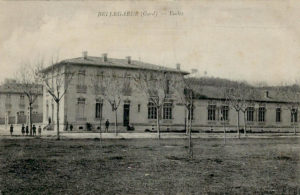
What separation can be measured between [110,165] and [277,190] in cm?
548

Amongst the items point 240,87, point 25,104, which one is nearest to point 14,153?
point 240,87

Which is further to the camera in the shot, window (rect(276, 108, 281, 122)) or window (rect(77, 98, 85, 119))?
window (rect(276, 108, 281, 122))

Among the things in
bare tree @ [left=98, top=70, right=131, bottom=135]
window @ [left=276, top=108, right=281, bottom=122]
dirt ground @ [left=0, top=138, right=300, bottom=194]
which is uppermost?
bare tree @ [left=98, top=70, right=131, bottom=135]

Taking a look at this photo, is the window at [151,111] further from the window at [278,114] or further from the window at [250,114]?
the window at [278,114]

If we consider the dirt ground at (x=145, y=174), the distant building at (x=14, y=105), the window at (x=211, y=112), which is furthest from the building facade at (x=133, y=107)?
the dirt ground at (x=145, y=174)

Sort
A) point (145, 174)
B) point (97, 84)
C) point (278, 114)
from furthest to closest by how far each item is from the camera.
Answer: point (278, 114) < point (97, 84) < point (145, 174)

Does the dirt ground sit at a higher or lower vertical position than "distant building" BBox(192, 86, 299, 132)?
lower

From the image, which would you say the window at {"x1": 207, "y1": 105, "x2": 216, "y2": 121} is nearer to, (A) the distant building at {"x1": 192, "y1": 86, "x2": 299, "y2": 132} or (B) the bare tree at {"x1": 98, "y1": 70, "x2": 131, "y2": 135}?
(A) the distant building at {"x1": 192, "y1": 86, "x2": 299, "y2": 132}

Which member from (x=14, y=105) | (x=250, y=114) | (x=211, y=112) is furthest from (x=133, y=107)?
(x=14, y=105)

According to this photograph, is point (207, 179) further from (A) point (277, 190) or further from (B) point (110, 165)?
(B) point (110, 165)

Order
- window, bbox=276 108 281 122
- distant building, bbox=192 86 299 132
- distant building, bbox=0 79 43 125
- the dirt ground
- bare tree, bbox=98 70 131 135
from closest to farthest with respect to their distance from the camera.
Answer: the dirt ground, bare tree, bbox=98 70 131 135, distant building, bbox=192 86 299 132, window, bbox=276 108 281 122, distant building, bbox=0 79 43 125

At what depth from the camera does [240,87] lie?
34.3m

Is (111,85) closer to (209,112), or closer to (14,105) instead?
(209,112)

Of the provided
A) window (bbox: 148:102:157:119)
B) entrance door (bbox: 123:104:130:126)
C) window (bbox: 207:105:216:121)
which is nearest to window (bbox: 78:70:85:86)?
entrance door (bbox: 123:104:130:126)
